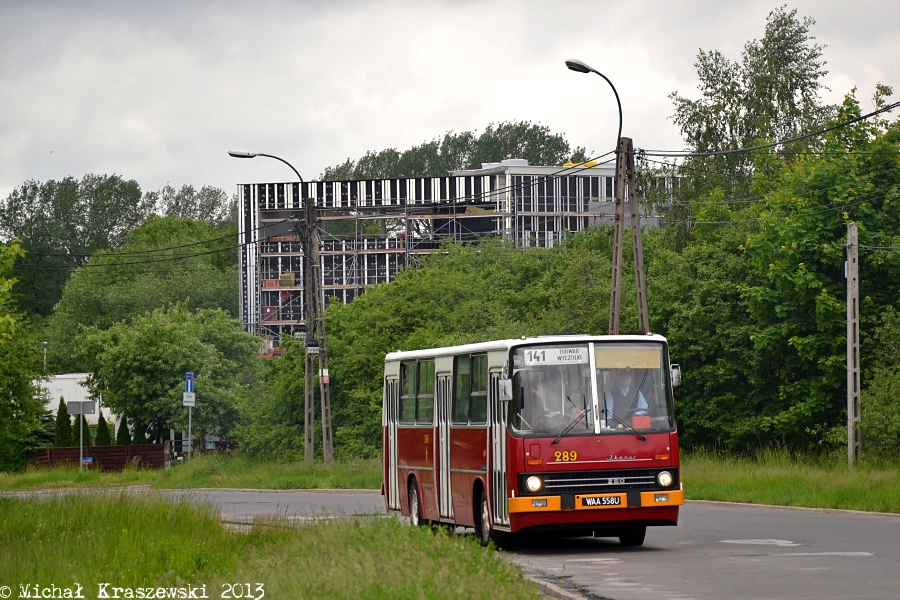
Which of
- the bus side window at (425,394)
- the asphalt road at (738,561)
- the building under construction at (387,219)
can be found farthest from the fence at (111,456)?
the asphalt road at (738,561)

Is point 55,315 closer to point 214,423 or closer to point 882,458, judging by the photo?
point 214,423

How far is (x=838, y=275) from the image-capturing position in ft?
130

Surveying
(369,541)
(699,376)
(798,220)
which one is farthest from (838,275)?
(369,541)

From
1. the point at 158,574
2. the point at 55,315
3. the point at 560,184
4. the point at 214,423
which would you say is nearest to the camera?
the point at 158,574

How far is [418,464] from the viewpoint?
76.2ft

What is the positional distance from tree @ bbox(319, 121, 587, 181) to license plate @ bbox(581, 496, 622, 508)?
111119 mm

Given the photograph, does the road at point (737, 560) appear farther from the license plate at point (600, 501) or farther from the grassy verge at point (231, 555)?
the grassy verge at point (231, 555)

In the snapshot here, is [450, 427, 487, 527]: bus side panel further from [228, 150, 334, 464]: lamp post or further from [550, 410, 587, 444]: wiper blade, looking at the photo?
[228, 150, 334, 464]: lamp post

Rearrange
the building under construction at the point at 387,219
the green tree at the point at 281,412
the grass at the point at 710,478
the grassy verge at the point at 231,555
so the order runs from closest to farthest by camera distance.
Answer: the grassy verge at the point at 231,555
the grass at the point at 710,478
the green tree at the point at 281,412
the building under construction at the point at 387,219

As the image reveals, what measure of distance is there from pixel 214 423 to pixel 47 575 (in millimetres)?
62644

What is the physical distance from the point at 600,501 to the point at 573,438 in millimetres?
864

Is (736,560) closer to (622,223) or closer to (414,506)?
(414,506)

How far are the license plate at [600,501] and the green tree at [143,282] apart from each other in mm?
95141

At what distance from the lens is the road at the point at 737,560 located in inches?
547
